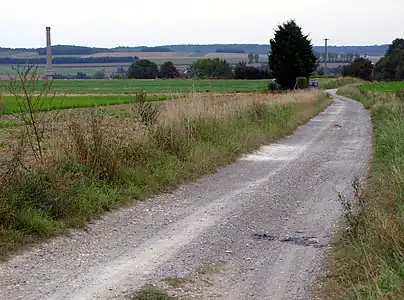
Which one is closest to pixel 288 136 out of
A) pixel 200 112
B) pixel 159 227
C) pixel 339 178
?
pixel 200 112

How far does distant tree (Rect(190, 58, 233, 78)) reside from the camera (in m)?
114

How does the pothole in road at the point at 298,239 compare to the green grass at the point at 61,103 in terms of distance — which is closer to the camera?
the pothole in road at the point at 298,239

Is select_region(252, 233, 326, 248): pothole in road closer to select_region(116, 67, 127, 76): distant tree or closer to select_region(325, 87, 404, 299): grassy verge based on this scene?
select_region(325, 87, 404, 299): grassy verge

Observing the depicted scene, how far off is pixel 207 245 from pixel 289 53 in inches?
2003

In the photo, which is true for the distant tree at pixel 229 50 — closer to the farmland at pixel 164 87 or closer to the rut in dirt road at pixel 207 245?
the farmland at pixel 164 87

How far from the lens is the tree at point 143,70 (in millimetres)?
119188

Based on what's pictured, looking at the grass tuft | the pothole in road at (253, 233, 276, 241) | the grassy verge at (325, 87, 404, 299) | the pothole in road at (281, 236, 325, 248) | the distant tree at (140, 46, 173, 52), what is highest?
the distant tree at (140, 46, 173, 52)

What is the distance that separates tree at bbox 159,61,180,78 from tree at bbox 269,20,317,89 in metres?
56.4

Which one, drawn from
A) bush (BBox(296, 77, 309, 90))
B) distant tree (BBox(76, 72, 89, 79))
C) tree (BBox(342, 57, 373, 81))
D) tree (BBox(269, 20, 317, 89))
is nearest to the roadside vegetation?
bush (BBox(296, 77, 309, 90))

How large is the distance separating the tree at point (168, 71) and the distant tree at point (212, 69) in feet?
9.78

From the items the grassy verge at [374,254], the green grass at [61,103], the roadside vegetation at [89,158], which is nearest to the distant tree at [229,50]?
the green grass at [61,103]

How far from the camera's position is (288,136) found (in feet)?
81.3

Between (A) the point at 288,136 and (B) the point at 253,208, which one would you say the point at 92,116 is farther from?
(A) the point at 288,136

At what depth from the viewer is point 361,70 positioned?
13738cm
